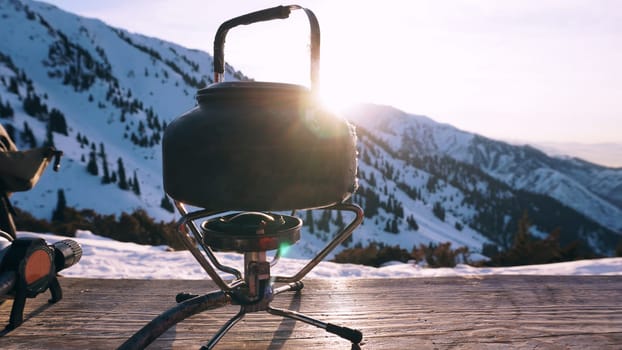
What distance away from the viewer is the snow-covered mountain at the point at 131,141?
175 feet

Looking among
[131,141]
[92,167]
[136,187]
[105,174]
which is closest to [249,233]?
[136,187]

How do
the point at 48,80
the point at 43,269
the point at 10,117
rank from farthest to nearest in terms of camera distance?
1. the point at 48,80
2. the point at 10,117
3. the point at 43,269

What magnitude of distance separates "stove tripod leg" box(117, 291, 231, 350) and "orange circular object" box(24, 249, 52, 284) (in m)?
0.82

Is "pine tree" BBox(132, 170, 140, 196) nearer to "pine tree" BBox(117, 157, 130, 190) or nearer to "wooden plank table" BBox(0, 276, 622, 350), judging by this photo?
"pine tree" BBox(117, 157, 130, 190)

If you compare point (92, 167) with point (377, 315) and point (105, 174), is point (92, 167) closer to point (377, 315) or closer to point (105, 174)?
point (105, 174)

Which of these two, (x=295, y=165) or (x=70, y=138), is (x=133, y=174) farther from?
(x=295, y=165)

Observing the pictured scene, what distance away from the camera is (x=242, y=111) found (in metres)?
1.78

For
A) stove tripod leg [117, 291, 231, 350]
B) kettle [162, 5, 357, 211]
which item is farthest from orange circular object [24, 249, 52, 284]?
kettle [162, 5, 357, 211]

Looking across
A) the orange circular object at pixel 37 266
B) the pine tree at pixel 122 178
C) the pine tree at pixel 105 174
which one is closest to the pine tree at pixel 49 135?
the pine tree at pixel 105 174

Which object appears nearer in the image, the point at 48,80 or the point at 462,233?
the point at 48,80

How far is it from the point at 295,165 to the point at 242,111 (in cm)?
33

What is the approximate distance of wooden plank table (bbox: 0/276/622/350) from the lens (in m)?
2.42

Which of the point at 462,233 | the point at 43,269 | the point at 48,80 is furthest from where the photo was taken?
the point at 462,233

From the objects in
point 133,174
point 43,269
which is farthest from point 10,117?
point 43,269
